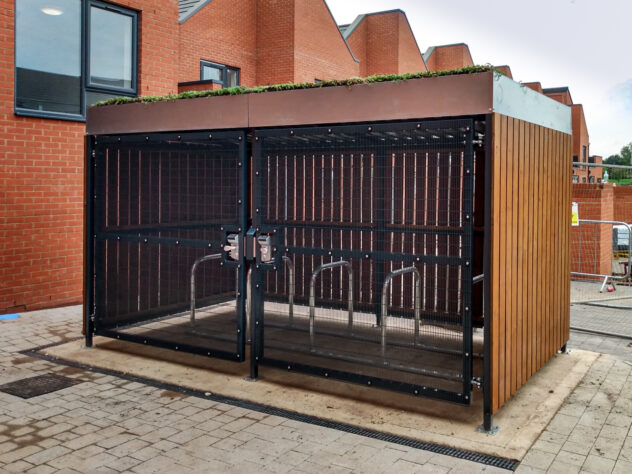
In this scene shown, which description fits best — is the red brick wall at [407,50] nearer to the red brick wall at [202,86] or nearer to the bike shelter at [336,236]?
the red brick wall at [202,86]

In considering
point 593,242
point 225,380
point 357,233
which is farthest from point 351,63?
point 225,380

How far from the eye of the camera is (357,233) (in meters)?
7.89

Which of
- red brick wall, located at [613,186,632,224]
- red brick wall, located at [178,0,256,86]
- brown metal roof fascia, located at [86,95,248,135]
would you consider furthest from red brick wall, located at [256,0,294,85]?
brown metal roof fascia, located at [86,95,248,135]

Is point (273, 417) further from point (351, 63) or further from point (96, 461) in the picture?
point (351, 63)

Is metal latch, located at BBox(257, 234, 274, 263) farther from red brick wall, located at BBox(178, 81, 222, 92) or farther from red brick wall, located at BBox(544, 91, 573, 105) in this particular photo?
red brick wall, located at BBox(544, 91, 573, 105)

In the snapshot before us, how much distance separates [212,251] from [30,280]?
2.60 meters

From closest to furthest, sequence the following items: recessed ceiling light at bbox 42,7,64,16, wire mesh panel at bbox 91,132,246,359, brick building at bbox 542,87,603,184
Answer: wire mesh panel at bbox 91,132,246,359 → recessed ceiling light at bbox 42,7,64,16 → brick building at bbox 542,87,603,184

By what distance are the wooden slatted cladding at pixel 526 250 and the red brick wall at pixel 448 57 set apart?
32.3 m

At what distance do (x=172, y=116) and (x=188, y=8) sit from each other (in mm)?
11870

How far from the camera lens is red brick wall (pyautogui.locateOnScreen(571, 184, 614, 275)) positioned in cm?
1161

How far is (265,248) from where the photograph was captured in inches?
203


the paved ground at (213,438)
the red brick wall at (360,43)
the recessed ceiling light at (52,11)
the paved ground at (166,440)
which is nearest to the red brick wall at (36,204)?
the recessed ceiling light at (52,11)

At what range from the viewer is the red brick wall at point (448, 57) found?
36.7m

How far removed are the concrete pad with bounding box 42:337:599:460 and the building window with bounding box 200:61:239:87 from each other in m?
10.7
